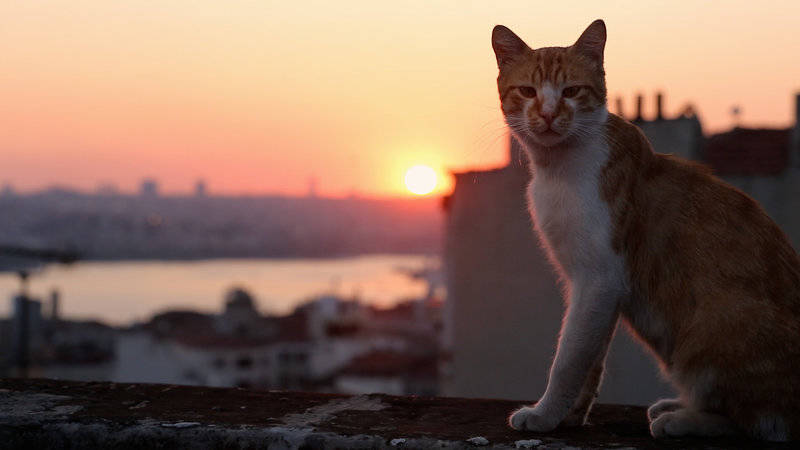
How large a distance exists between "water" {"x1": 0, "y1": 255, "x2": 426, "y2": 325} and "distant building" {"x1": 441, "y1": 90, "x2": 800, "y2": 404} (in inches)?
1538

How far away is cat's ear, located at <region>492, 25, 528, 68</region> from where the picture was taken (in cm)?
210

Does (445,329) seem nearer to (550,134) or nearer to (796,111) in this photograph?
(796,111)

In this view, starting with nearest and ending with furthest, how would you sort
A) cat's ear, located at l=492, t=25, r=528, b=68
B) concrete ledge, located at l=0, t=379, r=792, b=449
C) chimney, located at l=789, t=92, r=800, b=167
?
1. concrete ledge, located at l=0, t=379, r=792, b=449
2. cat's ear, located at l=492, t=25, r=528, b=68
3. chimney, located at l=789, t=92, r=800, b=167

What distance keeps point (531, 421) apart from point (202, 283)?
78.8 meters

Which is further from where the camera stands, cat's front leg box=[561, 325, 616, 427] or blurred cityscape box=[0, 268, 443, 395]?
blurred cityscape box=[0, 268, 443, 395]

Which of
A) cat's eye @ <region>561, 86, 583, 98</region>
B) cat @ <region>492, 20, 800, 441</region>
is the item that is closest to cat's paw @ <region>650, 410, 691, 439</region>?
cat @ <region>492, 20, 800, 441</region>

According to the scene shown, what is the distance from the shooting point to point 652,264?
185 centimetres

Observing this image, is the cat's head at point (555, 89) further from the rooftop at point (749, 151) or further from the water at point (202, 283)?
the water at point (202, 283)

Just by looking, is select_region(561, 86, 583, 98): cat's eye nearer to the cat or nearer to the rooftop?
the cat

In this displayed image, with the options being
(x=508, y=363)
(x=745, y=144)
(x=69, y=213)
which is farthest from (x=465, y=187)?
(x=69, y=213)

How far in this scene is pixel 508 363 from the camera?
391 inches

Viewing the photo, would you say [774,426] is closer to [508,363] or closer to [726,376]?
[726,376]

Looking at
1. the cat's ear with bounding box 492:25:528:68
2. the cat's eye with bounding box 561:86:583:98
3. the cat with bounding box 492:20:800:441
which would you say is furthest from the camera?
the cat's ear with bounding box 492:25:528:68

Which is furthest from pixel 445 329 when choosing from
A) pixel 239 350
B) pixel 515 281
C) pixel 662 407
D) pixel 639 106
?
pixel 239 350
